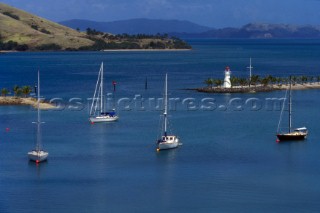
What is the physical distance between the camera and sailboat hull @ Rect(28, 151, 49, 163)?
42.3 metres

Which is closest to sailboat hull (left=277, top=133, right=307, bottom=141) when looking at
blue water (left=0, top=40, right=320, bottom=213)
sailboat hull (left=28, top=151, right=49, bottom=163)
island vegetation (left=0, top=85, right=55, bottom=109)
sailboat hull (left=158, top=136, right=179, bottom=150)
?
blue water (left=0, top=40, right=320, bottom=213)

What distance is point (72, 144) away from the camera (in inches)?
1900

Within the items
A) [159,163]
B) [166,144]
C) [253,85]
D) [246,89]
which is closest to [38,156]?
[159,163]

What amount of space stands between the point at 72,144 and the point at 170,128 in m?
8.92

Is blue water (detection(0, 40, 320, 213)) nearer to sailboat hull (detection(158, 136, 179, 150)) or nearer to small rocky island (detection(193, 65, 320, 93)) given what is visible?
sailboat hull (detection(158, 136, 179, 150))

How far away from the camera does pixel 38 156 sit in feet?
139

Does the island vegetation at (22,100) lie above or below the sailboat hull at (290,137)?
above

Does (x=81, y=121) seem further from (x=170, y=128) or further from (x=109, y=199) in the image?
(x=109, y=199)

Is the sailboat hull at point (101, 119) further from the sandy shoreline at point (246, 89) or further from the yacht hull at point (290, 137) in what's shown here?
the sandy shoreline at point (246, 89)

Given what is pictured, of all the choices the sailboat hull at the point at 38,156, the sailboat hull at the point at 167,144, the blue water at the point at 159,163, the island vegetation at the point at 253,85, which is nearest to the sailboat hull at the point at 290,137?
the blue water at the point at 159,163

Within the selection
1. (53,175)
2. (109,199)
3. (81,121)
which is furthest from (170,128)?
(109,199)

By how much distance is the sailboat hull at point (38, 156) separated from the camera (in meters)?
42.3

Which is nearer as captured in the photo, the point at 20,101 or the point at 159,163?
the point at 159,163

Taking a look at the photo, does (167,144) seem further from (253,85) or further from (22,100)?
(253,85)
